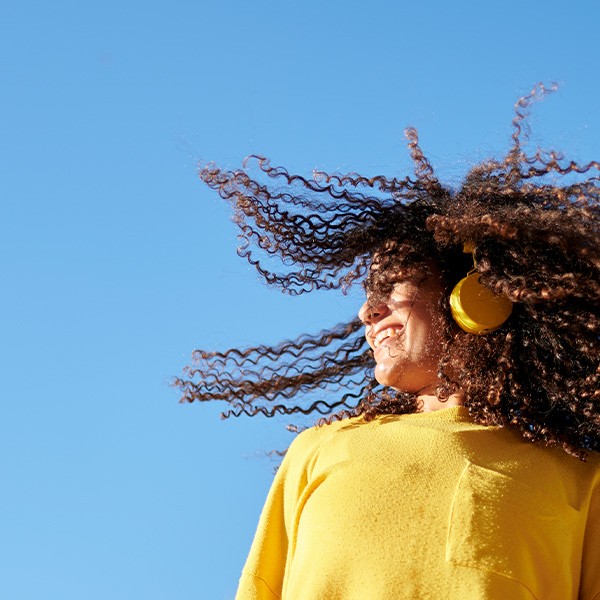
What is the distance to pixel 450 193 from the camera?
345 cm

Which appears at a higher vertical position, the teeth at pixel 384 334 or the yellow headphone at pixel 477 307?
the yellow headphone at pixel 477 307

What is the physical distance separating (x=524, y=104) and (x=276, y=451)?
4.47ft

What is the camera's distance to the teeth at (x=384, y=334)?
10.7ft

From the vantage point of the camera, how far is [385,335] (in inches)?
129

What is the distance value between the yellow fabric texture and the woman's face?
0.47 feet

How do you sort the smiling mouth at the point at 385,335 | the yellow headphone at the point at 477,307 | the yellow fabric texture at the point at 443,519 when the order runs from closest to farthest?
1. the yellow fabric texture at the point at 443,519
2. the yellow headphone at the point at 477,307
3. the smiling mouth at the point at 385,335

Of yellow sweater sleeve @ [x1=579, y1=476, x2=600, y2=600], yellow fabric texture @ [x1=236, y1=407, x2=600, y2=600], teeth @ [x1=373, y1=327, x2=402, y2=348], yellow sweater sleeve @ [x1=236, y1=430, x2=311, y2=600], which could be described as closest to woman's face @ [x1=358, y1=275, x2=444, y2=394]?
teeth @ [x1=373, y1=327, x2=402, y2=348]

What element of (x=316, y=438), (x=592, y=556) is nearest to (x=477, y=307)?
(x=316, y=438)

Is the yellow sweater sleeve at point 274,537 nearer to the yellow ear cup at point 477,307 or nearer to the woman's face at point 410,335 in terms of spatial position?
the woman's face at point 410,335

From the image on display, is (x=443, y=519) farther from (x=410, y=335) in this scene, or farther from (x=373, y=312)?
(x=373, y=312)

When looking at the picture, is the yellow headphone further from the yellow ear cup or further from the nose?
the nose

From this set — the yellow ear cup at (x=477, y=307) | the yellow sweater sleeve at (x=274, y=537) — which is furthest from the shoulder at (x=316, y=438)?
the yellow ear cup at (x=477, y=307)

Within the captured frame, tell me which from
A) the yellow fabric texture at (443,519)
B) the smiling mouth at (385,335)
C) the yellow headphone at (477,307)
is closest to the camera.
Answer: the yellow fabric texture at (443,519)

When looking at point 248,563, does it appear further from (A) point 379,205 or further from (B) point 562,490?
(A) point 379,205
